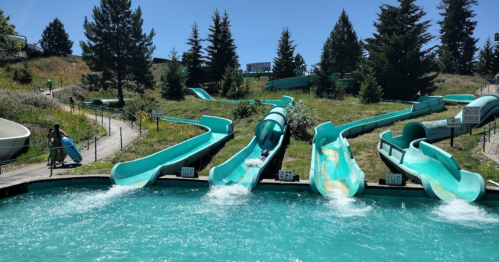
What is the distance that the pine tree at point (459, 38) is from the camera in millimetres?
62250

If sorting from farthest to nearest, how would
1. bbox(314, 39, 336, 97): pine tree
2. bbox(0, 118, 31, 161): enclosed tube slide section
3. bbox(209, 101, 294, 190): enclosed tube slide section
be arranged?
bbox(314, 39, 336, 97): pine tree, bbox(0, 118, 31, 161): enclosed tube slide section, bbox(209, 101, 294, 190): enclosed tube slide section

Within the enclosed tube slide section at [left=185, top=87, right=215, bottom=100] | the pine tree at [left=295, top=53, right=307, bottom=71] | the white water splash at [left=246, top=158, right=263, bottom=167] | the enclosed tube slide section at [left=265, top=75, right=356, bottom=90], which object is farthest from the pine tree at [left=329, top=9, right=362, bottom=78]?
the white water splash at [left=246, top=158, right=263, bottom=167]

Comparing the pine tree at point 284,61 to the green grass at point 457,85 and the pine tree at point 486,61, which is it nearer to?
the green grass at point 457,85

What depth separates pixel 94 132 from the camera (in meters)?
20.8

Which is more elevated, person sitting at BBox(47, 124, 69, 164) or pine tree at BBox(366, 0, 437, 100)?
pine tree at BBox(366, 0, 437, 100)

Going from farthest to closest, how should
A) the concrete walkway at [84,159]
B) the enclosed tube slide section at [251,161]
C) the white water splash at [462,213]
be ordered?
the enclosed tube slide section at [251,161], the concrete walkway at [84,159], the white water splash at [462,213]

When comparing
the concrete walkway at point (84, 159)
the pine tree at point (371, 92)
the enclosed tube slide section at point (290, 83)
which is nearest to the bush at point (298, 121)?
the concrete walkway at point (84, 159)

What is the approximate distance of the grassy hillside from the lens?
45375 millimetres

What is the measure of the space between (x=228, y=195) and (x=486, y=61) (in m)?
59.0

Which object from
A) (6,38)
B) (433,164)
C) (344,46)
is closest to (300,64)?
(344,46)

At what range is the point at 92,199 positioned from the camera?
447 inches

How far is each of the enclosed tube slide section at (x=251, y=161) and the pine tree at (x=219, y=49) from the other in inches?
975

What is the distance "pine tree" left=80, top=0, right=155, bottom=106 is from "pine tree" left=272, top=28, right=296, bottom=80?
1962cm

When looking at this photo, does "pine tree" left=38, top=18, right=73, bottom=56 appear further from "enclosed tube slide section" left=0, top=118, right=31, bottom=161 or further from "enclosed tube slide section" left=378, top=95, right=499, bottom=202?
"enclosed tube slide section" left=378, top=95, right=499, bottom=202
